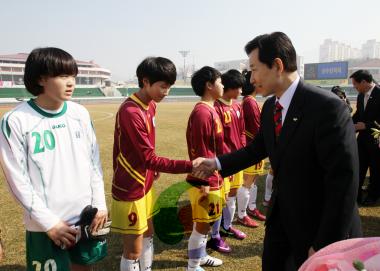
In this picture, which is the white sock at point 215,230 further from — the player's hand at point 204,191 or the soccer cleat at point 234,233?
the player's hand at point 204,191

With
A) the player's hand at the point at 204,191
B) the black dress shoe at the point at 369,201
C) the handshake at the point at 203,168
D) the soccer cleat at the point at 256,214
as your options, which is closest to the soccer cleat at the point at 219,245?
the player's hand at the point at 204,191

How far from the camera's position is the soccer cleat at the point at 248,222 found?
559cm

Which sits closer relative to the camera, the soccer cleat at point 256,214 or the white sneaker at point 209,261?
the white sneaker at point 209,261

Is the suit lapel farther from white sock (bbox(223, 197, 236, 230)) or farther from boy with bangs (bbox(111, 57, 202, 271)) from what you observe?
white sock (bbox(223, 197, 236, 230))

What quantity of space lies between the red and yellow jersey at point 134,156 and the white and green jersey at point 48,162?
1.35 ft

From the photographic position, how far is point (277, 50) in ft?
7.55

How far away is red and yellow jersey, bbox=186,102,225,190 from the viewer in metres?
3.89

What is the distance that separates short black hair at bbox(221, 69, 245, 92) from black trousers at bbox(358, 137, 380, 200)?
138 inches

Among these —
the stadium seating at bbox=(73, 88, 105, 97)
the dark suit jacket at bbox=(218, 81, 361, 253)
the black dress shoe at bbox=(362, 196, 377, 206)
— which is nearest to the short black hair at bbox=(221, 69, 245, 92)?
the dark suit jacket at bbox=(218, 81, 361, 253)

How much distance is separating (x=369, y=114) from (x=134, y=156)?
5467 mm

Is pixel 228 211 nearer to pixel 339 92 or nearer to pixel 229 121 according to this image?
pixel 229 121

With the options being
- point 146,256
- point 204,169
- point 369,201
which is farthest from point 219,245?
point 369,201

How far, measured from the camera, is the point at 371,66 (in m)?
103

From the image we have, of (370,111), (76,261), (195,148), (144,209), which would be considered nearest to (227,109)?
(195,148)
